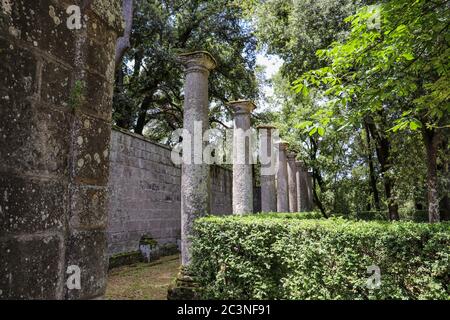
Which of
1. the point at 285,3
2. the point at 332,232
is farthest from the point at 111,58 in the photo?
the point at 285,3

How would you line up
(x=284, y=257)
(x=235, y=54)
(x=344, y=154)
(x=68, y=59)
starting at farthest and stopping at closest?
(x=344, y=154), (x=235, y=54), (x=284, y=257), (x=68, y=59)

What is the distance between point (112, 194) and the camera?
28.2 ft

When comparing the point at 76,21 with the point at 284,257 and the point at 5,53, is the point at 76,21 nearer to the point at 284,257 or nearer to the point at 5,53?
the point at 5,53

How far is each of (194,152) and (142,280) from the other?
3.24 metres

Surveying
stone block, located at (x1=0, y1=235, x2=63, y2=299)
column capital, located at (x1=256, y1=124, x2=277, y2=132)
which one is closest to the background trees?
column capital, located at (x1=256, y1=124, x2=277, y2=132)

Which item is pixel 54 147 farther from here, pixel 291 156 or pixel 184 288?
pixel 291 156

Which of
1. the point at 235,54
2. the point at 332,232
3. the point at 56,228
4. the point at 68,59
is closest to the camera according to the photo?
the point at 56,228

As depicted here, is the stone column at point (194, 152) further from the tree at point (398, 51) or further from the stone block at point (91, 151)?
the stone block at point (91, 151)

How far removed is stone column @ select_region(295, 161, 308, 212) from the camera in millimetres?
17891

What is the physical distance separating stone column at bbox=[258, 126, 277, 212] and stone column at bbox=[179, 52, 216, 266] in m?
4.28

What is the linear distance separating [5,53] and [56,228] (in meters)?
0.79

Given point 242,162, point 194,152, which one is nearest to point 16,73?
point 194,152

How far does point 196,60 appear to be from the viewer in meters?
6.65

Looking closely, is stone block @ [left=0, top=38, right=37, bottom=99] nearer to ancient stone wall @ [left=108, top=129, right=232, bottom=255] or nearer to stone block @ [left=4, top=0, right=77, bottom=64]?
stone block @ [left=4, top=0, right=77, bottom=64]
